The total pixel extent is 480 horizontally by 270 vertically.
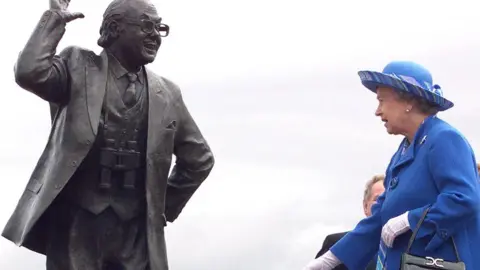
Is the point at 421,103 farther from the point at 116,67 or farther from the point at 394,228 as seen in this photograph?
the point at 116,67

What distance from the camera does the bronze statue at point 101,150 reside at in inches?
261

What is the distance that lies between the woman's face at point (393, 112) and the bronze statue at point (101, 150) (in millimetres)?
1634

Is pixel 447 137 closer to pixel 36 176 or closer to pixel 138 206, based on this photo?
pixel 138 206

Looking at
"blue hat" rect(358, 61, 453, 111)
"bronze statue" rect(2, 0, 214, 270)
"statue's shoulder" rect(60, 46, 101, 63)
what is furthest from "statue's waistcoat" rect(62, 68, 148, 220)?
"blue hat" rect(358, 61, 453, 111)

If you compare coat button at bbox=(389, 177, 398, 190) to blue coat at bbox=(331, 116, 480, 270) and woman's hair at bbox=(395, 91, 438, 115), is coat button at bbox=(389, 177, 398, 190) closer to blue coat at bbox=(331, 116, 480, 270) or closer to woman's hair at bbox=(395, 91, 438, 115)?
blue coat at bbox=(331, 116, 480, 270)

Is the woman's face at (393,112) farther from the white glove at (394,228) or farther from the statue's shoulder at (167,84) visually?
the statue's shoulder at (167,84)

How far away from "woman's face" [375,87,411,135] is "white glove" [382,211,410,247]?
643 mm

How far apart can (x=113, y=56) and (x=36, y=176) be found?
1.03 meters

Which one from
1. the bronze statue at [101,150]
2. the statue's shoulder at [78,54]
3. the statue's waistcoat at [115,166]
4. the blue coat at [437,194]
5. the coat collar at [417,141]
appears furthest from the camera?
the statue's shoulder at [78,54]

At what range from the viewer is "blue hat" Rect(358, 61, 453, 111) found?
250 inches

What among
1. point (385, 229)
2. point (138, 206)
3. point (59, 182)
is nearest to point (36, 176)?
point (59, 182)

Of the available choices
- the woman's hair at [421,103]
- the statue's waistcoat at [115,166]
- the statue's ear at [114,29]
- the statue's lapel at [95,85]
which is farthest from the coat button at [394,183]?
the statue's ear at [114,29]

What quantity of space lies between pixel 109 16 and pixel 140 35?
0.28m

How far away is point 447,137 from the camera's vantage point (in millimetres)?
6203
